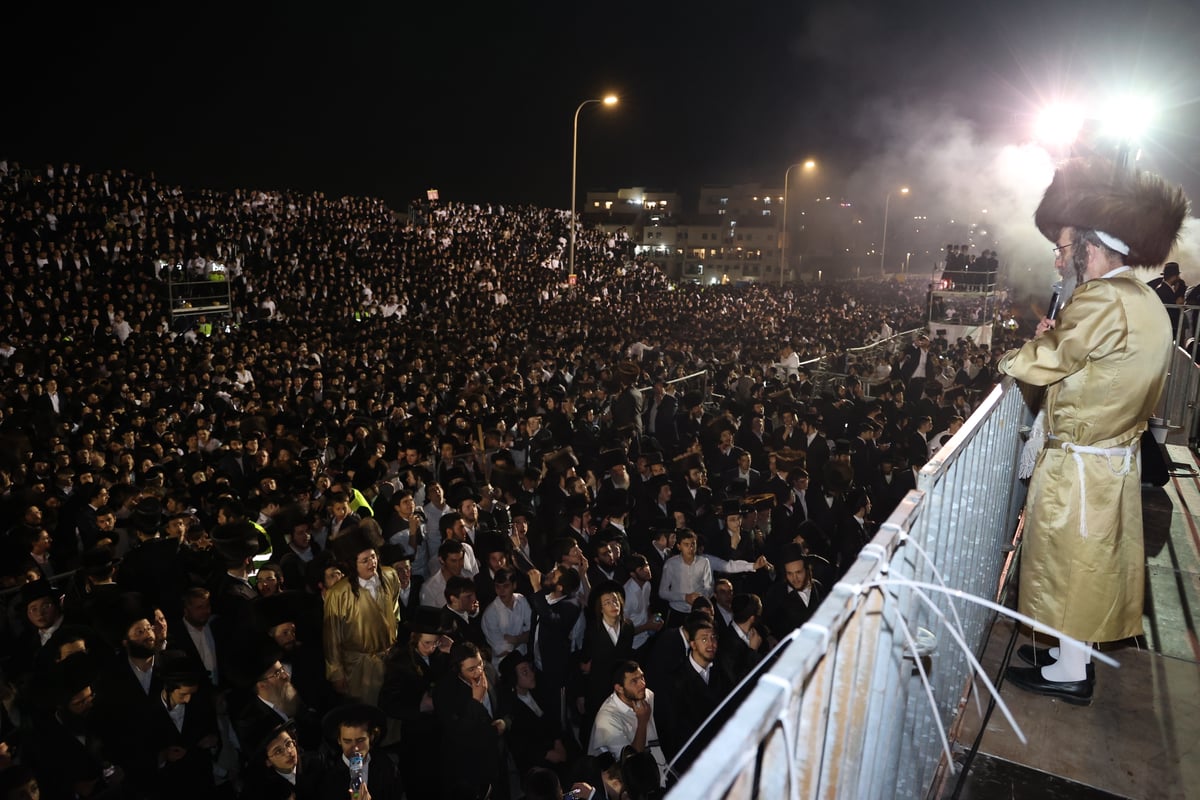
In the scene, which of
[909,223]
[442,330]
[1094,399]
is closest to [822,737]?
[1094,399]

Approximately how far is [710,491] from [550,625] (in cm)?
313

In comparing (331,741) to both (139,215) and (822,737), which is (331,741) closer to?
(822,737)

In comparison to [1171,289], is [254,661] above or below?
below

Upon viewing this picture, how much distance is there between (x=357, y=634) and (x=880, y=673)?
3.96m

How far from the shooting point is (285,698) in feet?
15.2

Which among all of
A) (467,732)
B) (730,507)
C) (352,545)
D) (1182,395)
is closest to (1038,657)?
(467,732)

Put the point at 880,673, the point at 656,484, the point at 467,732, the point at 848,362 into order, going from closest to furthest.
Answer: the point at 880,673 < the point at 467,732 < the point at 656,484 < the point at 848,362

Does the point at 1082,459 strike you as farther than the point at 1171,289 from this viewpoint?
No

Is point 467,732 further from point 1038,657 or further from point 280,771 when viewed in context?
→ point 1038,657

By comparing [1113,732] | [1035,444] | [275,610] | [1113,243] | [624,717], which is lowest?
[624,717]

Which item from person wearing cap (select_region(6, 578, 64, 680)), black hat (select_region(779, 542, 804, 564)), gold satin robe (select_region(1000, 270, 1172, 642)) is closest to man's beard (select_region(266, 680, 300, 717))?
person wearing cap (select_region(6, 578, 64, 680))

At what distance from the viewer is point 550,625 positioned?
5.29 m

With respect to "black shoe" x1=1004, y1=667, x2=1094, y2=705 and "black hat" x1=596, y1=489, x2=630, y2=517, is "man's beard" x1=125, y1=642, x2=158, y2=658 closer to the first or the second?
"black hat" x1=596, y1=489, x2=630, y2=517

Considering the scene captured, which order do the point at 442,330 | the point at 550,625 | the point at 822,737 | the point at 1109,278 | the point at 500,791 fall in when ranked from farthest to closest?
the point at 442,330
the point at 550,625
the point at 500,791
the point at 1109,278
the point at 822,737
